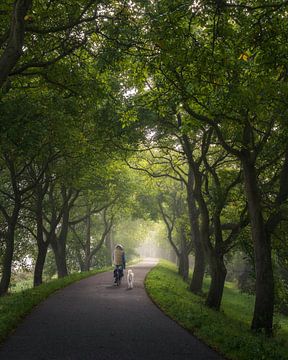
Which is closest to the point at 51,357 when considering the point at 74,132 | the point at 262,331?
the point at 262,331

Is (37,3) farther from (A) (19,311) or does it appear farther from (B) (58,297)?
(B) (58,297)

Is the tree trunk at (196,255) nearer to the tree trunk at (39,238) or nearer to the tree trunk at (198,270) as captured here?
the tree trunk at (198,270)

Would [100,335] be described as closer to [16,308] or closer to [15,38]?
[16,308]

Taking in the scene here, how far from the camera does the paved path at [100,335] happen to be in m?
7.33

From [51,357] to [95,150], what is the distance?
1361cm

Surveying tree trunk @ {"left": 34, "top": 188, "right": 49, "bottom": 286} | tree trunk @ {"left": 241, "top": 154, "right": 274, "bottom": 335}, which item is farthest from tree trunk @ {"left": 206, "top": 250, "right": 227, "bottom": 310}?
tree trunk @ {"left": 34, "top": 188, "right": 49, "bottom": 286}

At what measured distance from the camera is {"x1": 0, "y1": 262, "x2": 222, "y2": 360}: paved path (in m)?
7.33

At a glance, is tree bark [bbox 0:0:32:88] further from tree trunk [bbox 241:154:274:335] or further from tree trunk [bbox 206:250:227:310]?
tree trunk [bbox 206:250:227:310]

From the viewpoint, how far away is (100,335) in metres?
8.81

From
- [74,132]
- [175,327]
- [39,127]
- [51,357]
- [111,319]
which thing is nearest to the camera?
[51,357]

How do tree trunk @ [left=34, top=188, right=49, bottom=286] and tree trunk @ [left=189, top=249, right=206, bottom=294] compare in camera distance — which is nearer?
tree trunk @ [left=189, top=249, right=206, bottom=294]

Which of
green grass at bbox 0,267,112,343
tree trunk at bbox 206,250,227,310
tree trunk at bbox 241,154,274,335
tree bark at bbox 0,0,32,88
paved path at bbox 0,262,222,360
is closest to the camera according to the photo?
paved path at bbox 0,262,222,360

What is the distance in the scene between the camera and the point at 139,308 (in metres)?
12.7

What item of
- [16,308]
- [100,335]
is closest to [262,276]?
[100,335]
